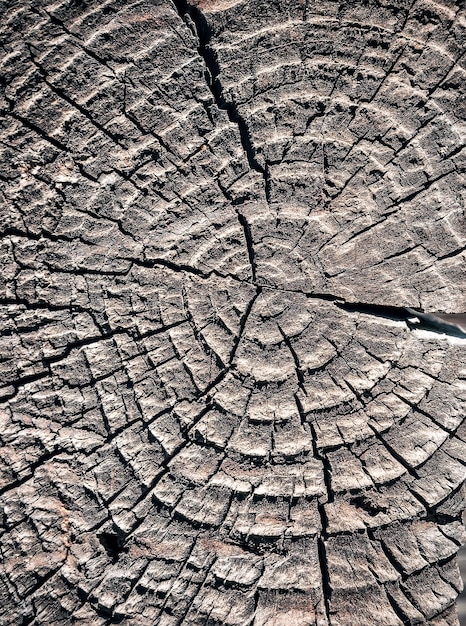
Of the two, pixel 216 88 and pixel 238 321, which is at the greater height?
pixel 216 88

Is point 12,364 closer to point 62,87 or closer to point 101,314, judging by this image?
point 101,314

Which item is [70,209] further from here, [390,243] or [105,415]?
[390,243]

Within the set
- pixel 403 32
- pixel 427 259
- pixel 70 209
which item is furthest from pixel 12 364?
pixel 403 32

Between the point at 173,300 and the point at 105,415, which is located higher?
the point at 173,300

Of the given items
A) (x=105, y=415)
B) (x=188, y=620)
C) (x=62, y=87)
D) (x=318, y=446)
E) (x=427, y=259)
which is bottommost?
(x=188, y=620)

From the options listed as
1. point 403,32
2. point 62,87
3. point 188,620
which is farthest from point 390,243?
point 188,620

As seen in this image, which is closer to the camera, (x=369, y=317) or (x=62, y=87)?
(x=62, y=87)
